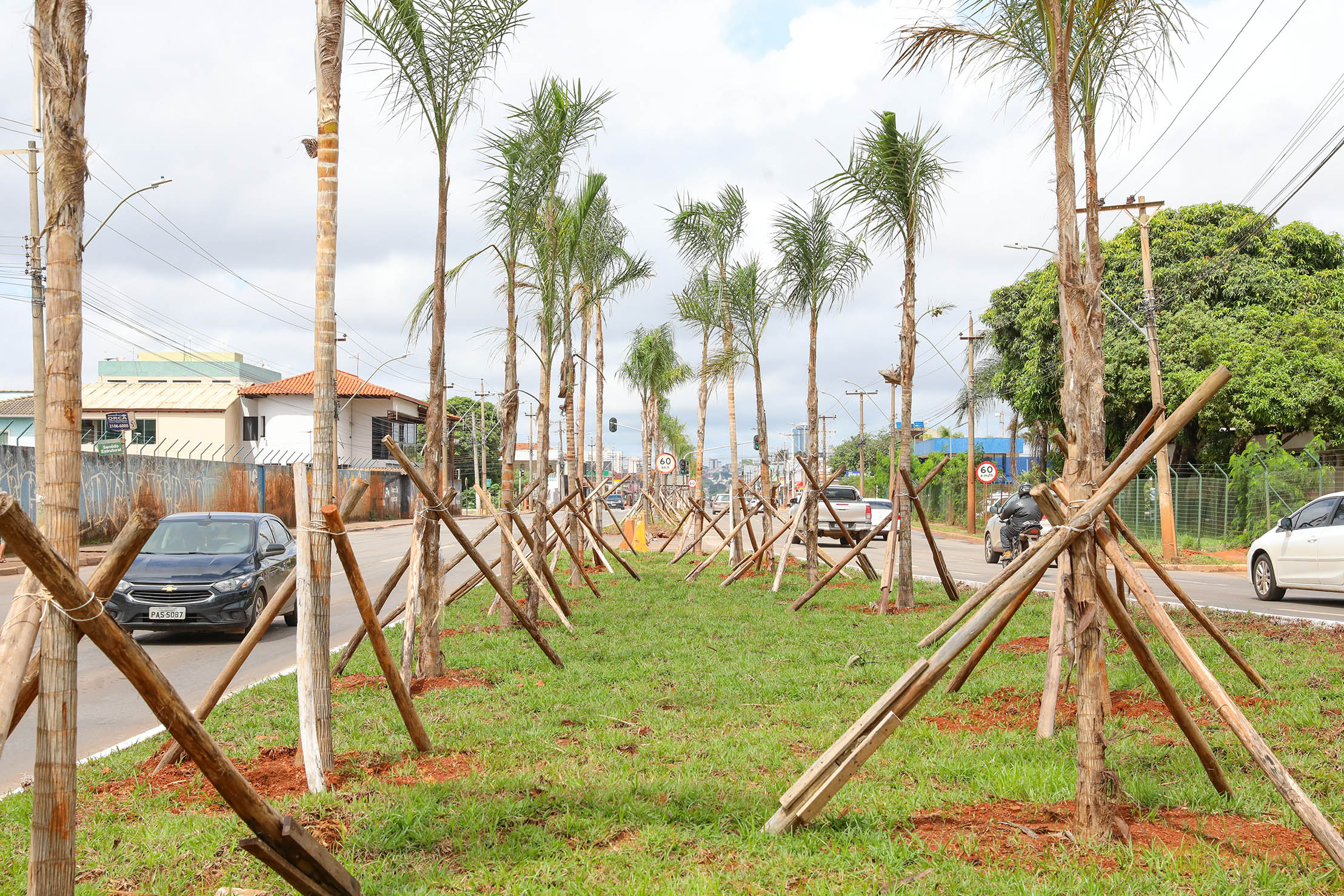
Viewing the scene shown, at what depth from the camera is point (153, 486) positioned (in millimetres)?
27969

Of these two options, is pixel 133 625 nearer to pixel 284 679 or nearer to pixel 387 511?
pixel 284 679

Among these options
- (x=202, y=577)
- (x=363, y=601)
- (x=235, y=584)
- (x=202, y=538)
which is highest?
(x=363, y=601)

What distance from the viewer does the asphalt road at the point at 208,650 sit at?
705 centimetres

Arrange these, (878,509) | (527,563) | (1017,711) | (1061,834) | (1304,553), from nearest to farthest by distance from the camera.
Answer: (1061,834) → (1017,711) → (527,563) → (1304,553) → (878,509)

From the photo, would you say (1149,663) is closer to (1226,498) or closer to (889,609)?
(889,609)

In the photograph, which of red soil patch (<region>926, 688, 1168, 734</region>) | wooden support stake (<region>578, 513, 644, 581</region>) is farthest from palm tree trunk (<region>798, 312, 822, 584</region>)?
red soil patch (<region>926, 688, 1168, 734</region>)

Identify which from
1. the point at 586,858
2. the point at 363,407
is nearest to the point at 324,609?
the point at 586,858

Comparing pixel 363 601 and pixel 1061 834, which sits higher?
pixel 363 601

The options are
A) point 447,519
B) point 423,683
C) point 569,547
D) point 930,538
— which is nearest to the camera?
point 447,519

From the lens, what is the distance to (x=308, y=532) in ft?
16.9

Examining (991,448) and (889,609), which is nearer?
(889,609)

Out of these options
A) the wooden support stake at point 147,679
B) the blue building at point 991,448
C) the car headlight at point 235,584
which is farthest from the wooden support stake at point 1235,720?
the blue building at point 991,448

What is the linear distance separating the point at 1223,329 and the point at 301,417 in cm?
4512

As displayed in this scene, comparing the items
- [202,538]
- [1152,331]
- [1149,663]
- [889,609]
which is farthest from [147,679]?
[1152,331]
